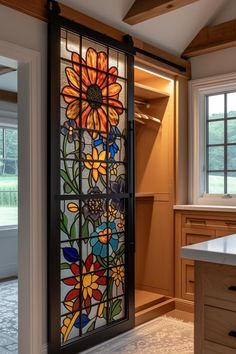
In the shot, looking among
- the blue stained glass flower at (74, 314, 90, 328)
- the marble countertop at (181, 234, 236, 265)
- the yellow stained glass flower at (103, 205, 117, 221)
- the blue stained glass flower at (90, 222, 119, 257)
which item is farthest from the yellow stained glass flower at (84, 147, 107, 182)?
the marble countertop at (181, 234, 236, 265)

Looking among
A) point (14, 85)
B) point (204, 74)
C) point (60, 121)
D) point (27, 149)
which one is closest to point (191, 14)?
point (204, 74)

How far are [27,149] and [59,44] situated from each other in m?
0.78

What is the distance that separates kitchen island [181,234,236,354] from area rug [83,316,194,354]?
1.33 meters

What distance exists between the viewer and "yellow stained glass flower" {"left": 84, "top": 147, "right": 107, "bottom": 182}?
117 inches

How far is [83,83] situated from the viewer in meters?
2.92

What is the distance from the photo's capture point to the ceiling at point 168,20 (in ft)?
10.00

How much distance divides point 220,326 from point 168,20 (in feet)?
9.16

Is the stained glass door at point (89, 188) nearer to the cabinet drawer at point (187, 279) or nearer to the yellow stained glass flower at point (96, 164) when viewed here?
the yellow stained glass flower at point (96, 164)

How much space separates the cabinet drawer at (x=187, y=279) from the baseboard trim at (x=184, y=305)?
4cm

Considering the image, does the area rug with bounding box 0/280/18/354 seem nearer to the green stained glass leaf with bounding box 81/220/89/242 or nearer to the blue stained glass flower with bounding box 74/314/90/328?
the blue stained glass flower with bounding box 74/314/90/328

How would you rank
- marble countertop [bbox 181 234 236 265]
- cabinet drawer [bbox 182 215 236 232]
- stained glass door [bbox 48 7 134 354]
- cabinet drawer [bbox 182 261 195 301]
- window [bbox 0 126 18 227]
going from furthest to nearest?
window [bbox 0 126 18 227], cabinet drawer [bbox 182 261 195 301], cabinet drawer [bbox 182 215 236 232], stained glass door [bbox 48 7 134 354], marble countertop [bbox 181 234 236 265]

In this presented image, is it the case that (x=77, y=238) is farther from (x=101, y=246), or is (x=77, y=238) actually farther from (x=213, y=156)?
(x=213, y=156)

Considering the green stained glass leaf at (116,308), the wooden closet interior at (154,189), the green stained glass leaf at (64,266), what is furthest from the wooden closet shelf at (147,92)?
the green stained glass leaf at (116,308)

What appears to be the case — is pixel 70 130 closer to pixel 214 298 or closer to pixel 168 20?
pixel 168 20
